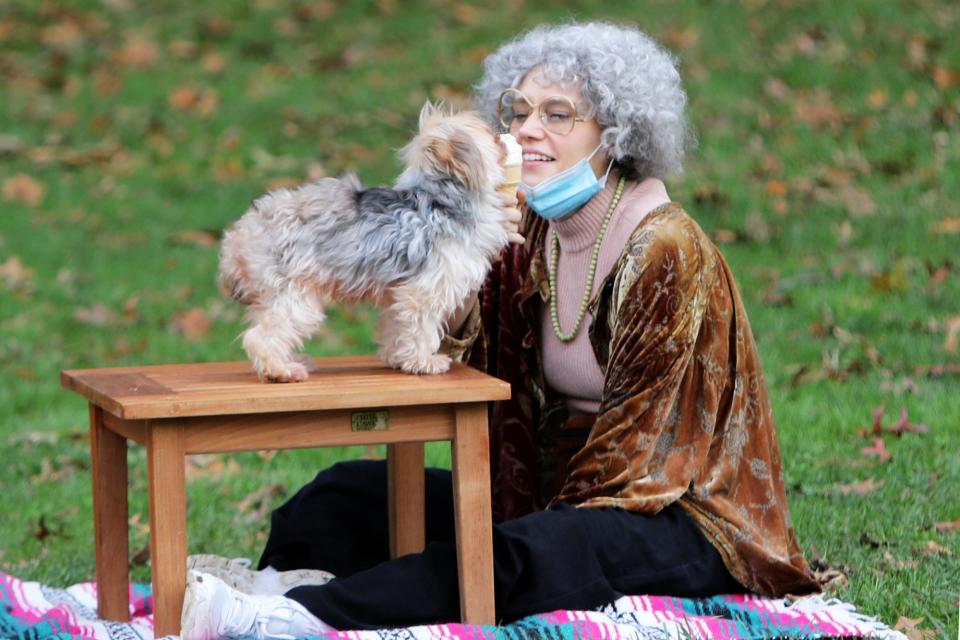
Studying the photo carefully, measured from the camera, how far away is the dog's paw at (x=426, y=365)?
12.6 feet

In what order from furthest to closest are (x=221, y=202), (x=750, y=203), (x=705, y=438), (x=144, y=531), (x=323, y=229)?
1. (x=221, y=202)
2. (x=750, y=203)
3. (x=144, y=531)
4. (x=705, y=438)
5. (x=323, y=229)

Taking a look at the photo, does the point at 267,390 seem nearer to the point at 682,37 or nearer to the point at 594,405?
the point at 594,405

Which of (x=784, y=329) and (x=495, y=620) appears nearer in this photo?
(x=495, y=620)

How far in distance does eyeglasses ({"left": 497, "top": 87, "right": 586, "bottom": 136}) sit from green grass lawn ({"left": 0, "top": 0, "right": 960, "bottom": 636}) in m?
1.65

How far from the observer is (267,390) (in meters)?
3.56

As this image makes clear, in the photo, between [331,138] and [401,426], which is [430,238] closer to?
[401,426]

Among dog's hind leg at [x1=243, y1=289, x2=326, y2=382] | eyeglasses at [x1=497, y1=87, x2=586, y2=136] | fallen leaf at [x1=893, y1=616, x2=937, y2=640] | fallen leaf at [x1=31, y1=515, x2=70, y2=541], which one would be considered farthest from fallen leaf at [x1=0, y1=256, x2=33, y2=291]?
Result: fallen leaf at [x1=893, y1=616, x2=937, y2=640]

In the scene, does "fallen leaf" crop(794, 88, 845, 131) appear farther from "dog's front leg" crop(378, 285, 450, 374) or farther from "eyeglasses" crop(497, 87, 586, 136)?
"dog's front leg" crop(378, 285, 450, 374)

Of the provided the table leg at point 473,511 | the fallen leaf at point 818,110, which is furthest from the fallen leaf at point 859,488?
the fallen leaf at point 818,110

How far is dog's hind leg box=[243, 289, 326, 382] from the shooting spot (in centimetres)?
364

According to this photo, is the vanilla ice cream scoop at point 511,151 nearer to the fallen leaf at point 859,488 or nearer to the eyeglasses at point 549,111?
the eyeglasses at point 549,111

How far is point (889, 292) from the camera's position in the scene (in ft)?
25.7

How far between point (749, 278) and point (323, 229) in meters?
4.97

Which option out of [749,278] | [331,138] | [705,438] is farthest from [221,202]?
[705,438]
